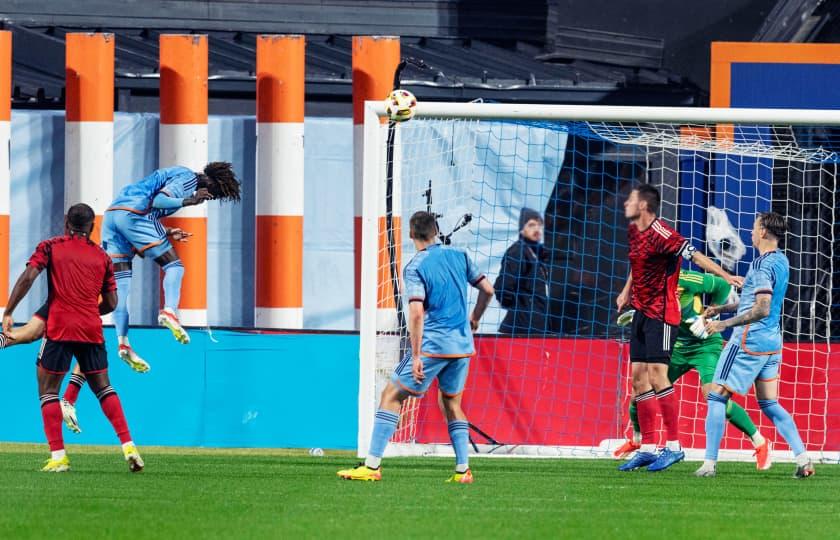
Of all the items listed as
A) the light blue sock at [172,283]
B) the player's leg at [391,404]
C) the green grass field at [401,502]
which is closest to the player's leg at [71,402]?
the green grass field at [401,502]

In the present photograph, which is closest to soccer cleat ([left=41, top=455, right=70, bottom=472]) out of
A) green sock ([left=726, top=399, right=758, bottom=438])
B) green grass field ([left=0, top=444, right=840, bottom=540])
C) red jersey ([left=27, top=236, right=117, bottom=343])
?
green grass field ([left=0, top=444, right=840, bottom=540])

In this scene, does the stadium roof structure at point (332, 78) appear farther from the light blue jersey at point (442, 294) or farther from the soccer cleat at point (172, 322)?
the light blue jersey at point (442, 294)

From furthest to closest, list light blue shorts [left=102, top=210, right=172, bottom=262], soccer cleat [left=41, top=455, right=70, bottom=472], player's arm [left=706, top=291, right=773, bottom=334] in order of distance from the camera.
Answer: light blue shorts [left=102, top=210, right=172, bottom=262] → player's arm [left=706, top=291, right=773, bottom=334] → soccer cleat [left=41, top=455, right=70, bottom=472]

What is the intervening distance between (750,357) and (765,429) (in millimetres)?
2846

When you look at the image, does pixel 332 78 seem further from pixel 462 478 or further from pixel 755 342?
pixel 462 478

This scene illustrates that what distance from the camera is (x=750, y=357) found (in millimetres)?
11227

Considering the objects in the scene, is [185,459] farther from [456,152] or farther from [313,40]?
[313,40]

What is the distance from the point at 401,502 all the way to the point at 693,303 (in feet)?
14.1

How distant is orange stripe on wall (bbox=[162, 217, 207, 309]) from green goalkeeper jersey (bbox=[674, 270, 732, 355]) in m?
5.35

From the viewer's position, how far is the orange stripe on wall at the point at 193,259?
1572 cm

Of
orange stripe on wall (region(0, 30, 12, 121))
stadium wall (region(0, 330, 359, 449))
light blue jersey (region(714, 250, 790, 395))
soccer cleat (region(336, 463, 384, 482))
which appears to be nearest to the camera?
soccer cleat (region(336, 463, 384, 482))

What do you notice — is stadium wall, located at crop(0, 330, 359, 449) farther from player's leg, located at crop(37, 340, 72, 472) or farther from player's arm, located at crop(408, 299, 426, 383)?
player's arm, located at crop(408, 299, 426, 383)

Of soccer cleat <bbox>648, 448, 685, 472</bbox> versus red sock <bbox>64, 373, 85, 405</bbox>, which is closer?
soccer cleat <bbox>648, 448, 685, 472</bbox>

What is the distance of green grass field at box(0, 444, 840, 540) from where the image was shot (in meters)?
7.90
